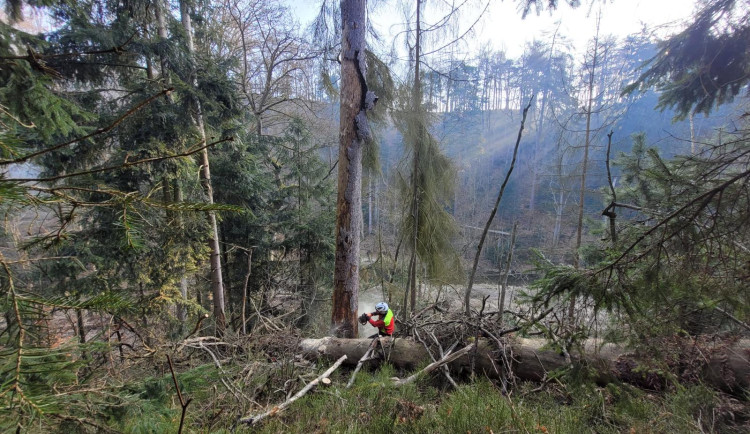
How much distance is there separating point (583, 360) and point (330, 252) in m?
8.42

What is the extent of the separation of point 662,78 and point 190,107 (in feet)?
29.2

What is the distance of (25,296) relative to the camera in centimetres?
102

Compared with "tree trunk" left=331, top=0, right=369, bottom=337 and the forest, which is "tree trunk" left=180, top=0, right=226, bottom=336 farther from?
"tree trunk" left=331, top=0, right=369, bottom=337

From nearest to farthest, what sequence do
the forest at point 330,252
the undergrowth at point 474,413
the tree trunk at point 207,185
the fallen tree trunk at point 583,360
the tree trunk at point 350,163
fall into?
the forest at point 330,252, the undergrowth at point 474,413, the fallen tree trunk at point 583,360, the tree trunk at point 350,163, the tree trunk at point 207,185

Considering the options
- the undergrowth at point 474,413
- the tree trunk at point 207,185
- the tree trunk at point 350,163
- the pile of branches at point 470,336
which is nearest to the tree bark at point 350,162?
the tree trunk at point 350,163

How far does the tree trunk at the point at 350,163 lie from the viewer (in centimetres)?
494

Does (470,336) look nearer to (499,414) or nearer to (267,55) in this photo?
(499,414)

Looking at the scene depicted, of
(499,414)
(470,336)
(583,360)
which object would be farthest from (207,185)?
(583,360)

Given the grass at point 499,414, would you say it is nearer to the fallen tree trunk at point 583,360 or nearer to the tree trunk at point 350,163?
the fallen tree trunk at point 583,360

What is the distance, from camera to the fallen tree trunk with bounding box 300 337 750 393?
2.64m

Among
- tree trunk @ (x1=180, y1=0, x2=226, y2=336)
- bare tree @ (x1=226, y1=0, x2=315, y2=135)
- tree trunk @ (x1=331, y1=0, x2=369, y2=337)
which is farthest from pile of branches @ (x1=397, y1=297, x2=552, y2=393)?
bare tree @ (x1=226, y1=0, x2=315, y2=135)

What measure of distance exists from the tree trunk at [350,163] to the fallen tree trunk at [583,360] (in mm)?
750

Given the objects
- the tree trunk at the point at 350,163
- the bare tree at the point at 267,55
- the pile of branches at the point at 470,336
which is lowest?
the pile of branches at the point at 470,336

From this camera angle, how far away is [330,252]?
10172mm
